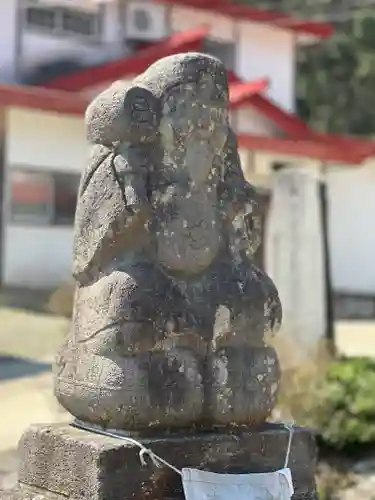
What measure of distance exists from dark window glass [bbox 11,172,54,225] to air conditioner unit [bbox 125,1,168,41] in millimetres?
4098

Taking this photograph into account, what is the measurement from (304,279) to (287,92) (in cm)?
1217

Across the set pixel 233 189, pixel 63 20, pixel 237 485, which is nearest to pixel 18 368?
pixel 233 189

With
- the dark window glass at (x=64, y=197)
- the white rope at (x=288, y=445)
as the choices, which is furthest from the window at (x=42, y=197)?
the white rope at (x=288, y=445)

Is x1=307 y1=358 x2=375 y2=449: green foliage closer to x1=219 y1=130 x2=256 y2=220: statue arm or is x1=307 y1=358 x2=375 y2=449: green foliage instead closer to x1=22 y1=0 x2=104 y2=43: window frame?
x1=219 y1=130 x2=256 y2=220: statue arm

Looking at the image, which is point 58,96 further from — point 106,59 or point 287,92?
point 287,92

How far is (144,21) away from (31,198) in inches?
190

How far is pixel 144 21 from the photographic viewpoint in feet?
65.0

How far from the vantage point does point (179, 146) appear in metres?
4.16

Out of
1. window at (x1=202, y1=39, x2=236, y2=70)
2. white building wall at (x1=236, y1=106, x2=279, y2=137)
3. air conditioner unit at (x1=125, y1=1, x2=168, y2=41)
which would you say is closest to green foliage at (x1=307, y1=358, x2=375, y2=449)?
white building wall at (x1=236, y1=106, x2=279, y2=137)

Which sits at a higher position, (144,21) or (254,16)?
(254,16)

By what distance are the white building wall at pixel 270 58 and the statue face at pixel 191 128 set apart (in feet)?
56.7

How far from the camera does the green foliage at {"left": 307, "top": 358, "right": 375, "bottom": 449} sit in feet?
26.9

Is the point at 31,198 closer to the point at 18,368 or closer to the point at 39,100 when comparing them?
the point at 39,100

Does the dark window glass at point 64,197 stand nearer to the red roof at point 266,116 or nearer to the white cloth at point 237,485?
the red roof at point 266,116
